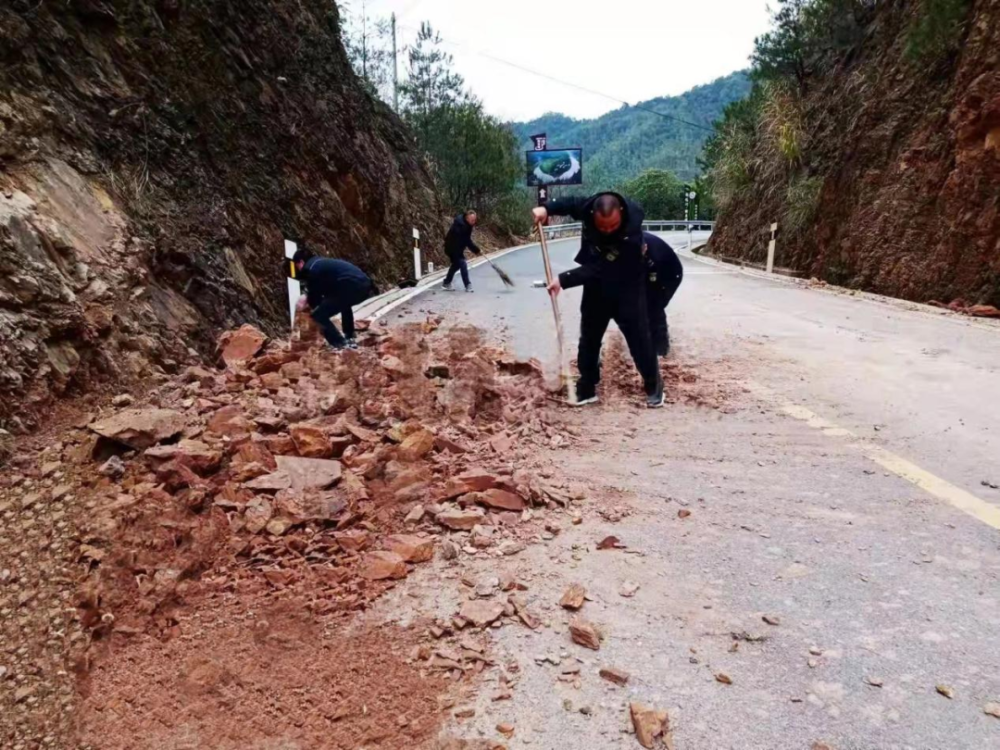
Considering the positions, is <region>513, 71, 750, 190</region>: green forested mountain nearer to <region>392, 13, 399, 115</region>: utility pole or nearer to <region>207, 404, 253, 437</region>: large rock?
<region>392, 13, 399, 115</region>: utility pole

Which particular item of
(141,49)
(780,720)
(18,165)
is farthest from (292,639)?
(141,49)

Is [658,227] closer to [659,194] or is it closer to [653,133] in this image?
[659,194]

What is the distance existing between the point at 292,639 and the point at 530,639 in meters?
0.80

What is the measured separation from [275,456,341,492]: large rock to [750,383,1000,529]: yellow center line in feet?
9.54

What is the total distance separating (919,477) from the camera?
3484mm

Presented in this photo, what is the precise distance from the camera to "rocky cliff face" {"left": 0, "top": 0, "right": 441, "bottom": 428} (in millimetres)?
4047

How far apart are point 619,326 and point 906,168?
9.83m

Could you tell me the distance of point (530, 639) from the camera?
2.27 meters

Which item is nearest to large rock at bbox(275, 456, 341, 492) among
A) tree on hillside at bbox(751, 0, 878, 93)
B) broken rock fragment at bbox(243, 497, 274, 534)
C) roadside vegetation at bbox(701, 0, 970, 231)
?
broken rock fragment at bbox(243, 497, 274, 534)

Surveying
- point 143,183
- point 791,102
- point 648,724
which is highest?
point 791,102

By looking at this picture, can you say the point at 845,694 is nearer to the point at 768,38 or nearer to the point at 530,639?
the point at 530,639

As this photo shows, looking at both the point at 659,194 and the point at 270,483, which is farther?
the point at 659,194

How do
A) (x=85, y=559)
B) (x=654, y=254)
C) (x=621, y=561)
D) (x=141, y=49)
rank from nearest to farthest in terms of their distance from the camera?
(x=85, y=559), (x=621, y=561), (x=654, y=254), (x=141, y=49)

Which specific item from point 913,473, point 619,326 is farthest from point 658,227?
point 913,473
